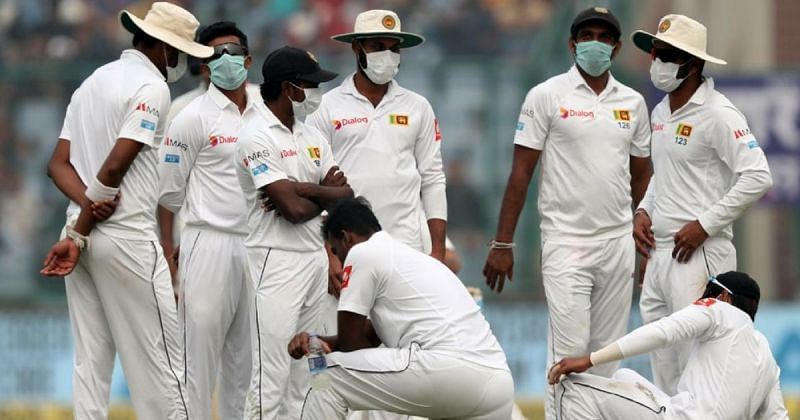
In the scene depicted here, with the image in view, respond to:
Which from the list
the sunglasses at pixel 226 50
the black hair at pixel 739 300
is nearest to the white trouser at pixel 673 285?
the black hair at pixel 739 300

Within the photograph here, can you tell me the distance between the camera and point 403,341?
764cm

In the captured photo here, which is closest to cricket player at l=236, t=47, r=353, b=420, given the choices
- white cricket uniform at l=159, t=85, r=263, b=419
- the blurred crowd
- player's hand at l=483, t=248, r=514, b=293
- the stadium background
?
white cricket uniform at l=159, t=85, r=263, b=419

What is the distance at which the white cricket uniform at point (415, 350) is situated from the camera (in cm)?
750

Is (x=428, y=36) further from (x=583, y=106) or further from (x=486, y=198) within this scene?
(x=583, y=106)

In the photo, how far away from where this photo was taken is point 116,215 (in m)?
7.91

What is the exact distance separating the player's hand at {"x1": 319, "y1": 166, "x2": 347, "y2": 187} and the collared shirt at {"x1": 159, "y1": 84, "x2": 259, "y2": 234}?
66 centimetres

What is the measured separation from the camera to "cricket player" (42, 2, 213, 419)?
309 inches

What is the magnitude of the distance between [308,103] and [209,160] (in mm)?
811

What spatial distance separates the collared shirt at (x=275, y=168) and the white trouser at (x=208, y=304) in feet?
1.41

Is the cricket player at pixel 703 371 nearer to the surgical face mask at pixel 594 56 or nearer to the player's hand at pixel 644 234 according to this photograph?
the player's hand at pixel 644 234

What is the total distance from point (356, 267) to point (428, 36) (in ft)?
34.9

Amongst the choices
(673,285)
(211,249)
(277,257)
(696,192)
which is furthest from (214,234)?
(696,192)

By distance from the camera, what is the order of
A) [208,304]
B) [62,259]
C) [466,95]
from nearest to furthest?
1. [62,259]
2. [208,304]
3. [466,95]

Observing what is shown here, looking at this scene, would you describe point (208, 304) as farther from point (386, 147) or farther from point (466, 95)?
point (466, 95)
